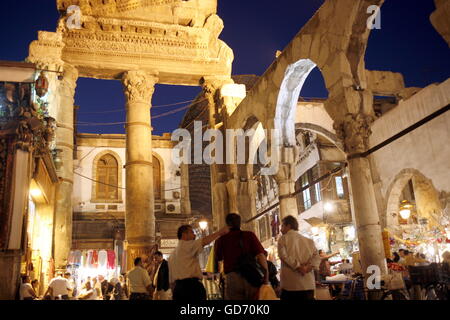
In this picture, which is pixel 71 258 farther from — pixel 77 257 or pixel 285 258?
pixel 285 258

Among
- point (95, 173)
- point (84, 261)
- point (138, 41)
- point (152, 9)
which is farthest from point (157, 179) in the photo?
point (152, 9)

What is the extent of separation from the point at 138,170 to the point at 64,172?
2.30 meters

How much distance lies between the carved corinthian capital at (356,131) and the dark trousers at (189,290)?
4556 mm

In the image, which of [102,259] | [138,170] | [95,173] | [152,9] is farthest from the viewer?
[95,173]

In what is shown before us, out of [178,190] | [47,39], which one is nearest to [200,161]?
[178,190]

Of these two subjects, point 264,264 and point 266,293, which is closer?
point 266,293

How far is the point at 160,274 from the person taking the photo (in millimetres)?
5586

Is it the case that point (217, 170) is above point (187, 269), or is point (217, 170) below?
above

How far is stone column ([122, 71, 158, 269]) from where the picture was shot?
13320 millimetres

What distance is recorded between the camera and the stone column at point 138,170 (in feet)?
43.7

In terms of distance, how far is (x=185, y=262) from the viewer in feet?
15.4

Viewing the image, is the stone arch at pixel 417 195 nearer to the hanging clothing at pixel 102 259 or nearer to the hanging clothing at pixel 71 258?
the hanging clothing at pixel 71 258

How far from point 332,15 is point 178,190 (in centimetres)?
1599
